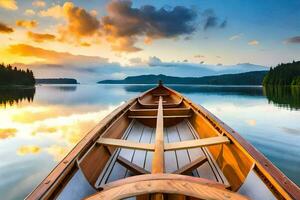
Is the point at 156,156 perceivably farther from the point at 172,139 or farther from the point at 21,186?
the point at 21,186

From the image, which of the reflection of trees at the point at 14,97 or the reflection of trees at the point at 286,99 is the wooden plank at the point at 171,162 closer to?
the reflection of trees at the point at 286,99

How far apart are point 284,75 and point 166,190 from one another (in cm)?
7840

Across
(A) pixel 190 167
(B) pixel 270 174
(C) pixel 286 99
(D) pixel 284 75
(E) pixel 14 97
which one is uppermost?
(D) pixel 284 75

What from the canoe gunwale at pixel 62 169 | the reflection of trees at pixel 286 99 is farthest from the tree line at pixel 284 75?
the canoe gunwale at pixel 62 169

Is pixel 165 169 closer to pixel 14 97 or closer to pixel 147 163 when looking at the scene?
pixel 147 163

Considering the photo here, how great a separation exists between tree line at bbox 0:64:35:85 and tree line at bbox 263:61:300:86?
7476 centimetres

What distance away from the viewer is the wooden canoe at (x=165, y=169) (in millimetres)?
1883

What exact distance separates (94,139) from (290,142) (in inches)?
283

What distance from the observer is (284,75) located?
70.4 metres

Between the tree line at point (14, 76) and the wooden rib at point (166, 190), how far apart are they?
80.1 meters

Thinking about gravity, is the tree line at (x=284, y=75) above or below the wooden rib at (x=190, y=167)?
above

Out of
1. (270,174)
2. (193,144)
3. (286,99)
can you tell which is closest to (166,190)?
(270,174)

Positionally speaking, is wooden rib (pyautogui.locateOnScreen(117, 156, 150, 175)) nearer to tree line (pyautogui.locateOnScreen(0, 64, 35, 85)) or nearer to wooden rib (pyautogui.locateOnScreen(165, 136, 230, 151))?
wooden rib (pyautogui.locateOnScreen(165, 136, 230, 151))

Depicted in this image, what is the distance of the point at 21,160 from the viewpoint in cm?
684
